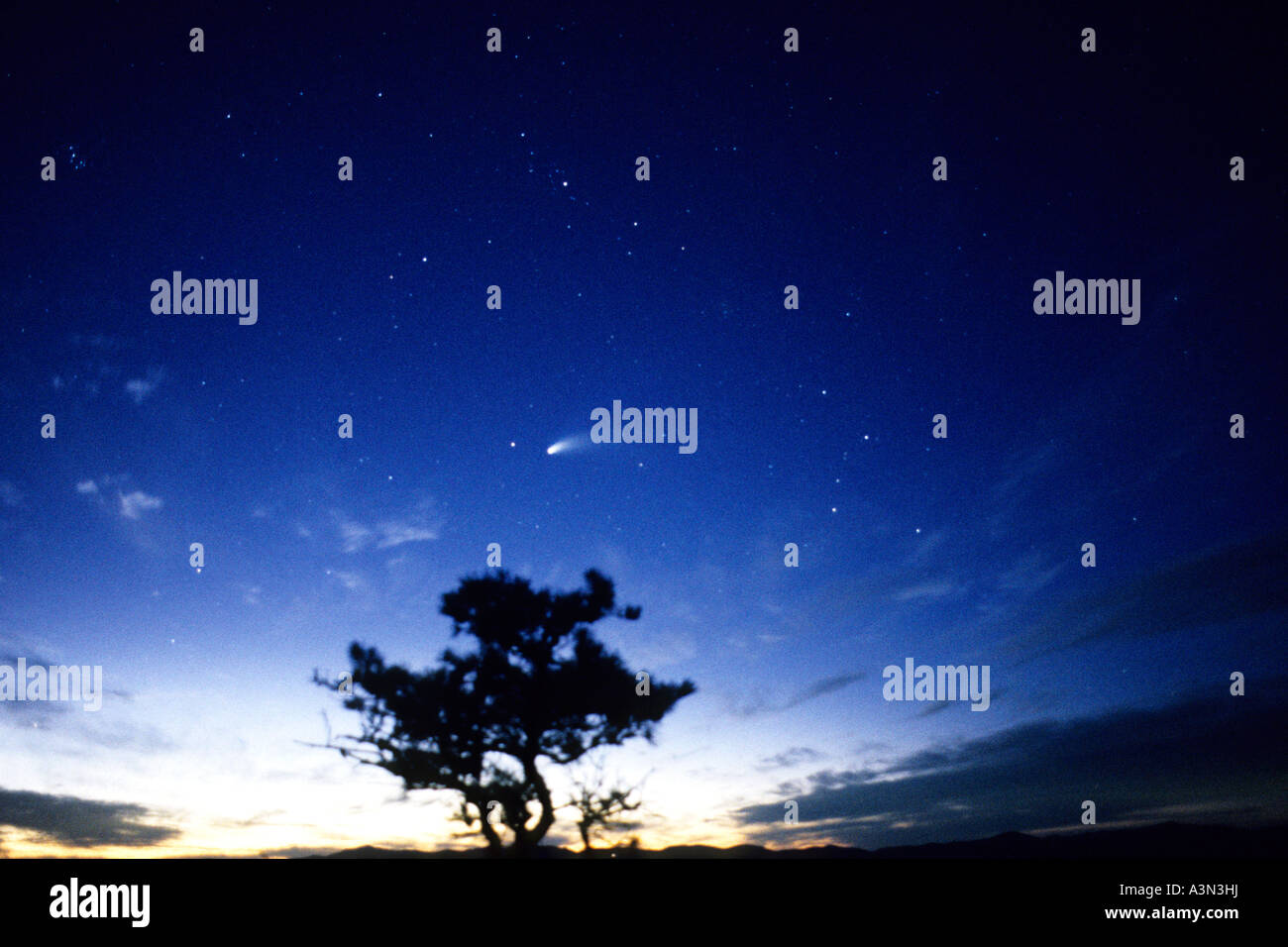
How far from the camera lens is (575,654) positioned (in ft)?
37.5

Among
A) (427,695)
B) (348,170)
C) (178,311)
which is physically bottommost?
(427,695)

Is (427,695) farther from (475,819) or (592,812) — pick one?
(592,812)

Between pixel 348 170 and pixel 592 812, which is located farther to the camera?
pixel 592 812
